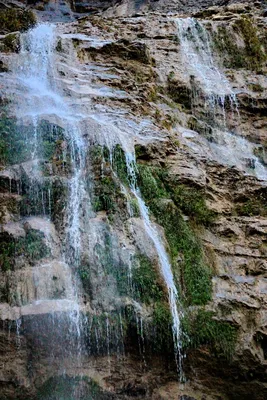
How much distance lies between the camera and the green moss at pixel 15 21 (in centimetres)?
1620

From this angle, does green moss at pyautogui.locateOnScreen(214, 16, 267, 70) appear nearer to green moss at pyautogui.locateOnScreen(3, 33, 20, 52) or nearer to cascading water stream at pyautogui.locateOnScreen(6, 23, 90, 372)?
cascading water stream at pyautogui.locateOnScreen(6, 23, 90, 372)

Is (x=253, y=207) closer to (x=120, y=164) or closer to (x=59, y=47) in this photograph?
(x=120, y=164)

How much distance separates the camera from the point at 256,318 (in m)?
9.12

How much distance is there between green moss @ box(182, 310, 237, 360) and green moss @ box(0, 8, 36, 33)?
1114 cm

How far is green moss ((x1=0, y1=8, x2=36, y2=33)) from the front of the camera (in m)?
16.2

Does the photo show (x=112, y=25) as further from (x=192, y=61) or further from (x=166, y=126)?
(x=166, y=126)

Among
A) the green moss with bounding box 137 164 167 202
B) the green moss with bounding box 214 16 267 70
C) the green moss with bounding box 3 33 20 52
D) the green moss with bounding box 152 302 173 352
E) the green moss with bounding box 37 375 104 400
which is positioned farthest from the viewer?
the green moss with bounding box 214 16 267 70

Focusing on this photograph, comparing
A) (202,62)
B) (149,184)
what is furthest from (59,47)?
(149,184)

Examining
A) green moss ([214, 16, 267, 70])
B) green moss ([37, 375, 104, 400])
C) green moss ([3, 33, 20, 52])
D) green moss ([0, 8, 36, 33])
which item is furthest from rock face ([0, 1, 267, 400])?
green moss ([0, 8, 36, 33])

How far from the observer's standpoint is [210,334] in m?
8.86

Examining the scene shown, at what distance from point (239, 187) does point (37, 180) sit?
4304 mm

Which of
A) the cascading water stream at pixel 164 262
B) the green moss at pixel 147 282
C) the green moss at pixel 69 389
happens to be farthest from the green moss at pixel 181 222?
the green moss at pixel 69 389

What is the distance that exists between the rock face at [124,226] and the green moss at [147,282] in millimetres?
19

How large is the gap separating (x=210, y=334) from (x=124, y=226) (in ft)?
7.77
